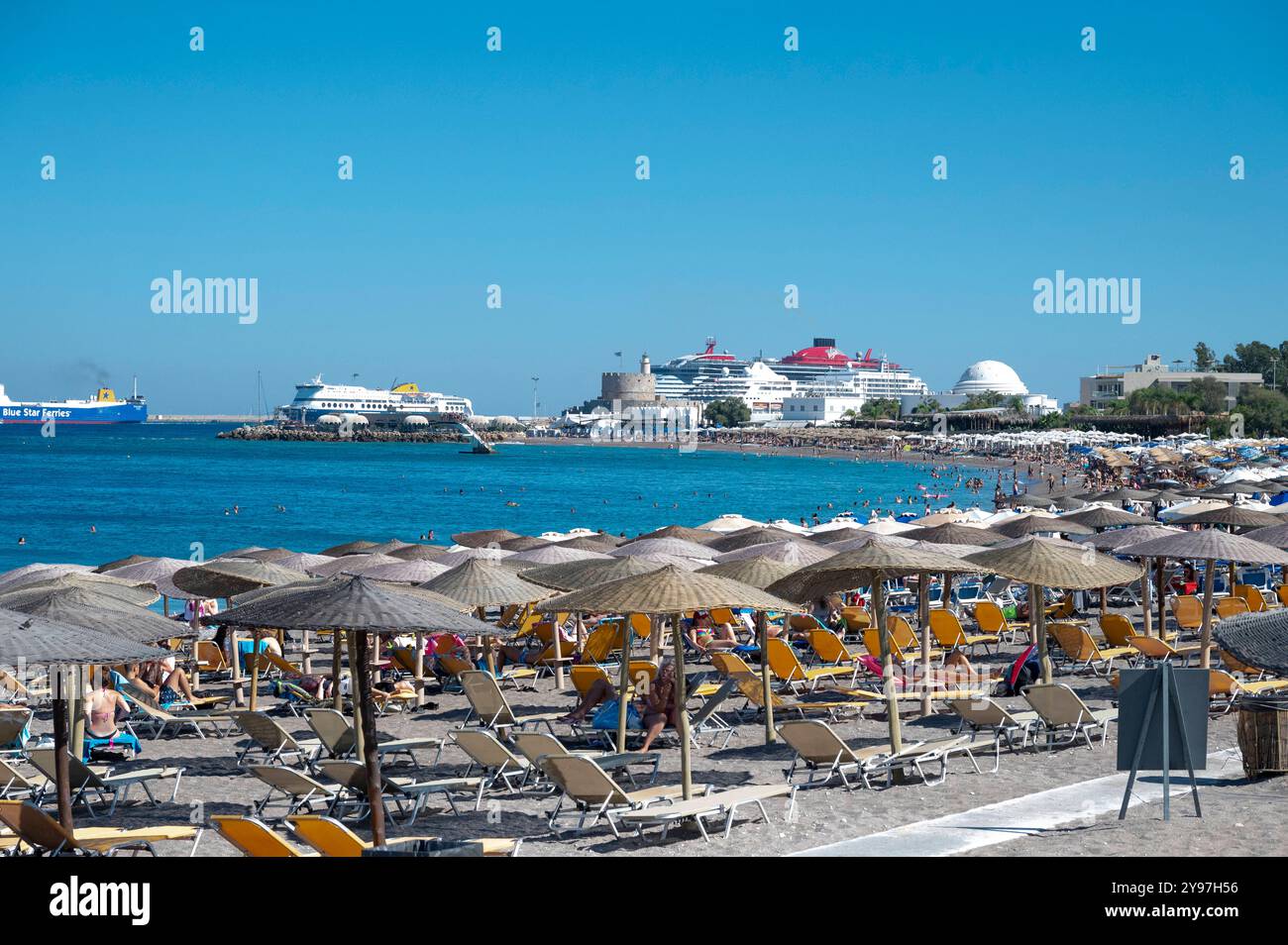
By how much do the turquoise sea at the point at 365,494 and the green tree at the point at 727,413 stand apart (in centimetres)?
5208

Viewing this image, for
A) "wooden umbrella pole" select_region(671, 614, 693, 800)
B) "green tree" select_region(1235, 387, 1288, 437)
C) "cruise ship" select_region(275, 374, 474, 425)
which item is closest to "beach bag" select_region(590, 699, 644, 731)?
"wooden umbrella pole" select_region(671, 614, 693, 800)

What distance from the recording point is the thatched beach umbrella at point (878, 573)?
8867 millimetres

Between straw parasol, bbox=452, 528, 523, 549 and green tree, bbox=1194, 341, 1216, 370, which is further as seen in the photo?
green tree, bbox=1194, 341, 1216, 370

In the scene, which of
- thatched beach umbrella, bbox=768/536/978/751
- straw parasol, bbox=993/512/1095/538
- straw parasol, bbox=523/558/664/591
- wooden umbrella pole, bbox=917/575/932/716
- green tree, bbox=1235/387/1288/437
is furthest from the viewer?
green tree, bbox=1235/387/1288/437

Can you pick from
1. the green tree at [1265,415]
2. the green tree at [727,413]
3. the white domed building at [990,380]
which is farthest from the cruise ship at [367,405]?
the green tree at [1265,415]

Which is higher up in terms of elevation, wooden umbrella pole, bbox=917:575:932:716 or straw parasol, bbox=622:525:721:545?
straw parasol, bbox=622:525:721:545

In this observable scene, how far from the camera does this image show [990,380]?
167750 millimetres

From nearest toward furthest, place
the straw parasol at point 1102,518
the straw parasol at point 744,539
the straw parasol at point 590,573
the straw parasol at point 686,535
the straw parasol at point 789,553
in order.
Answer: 1. the straw parasol at point 590,573
2. the straw parasol at point 789,553
3. the straw parasol at point 744,539
4. the straw parasol at point 686,535
5. the straw parasol at point 1102,518

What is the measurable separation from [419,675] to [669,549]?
2.85 meters

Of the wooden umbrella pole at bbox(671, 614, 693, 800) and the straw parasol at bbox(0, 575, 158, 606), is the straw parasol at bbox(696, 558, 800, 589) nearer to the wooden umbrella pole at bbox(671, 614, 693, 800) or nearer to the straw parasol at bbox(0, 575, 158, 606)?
the wooden umbrella pole at bbox(671, 614, 693, 800)

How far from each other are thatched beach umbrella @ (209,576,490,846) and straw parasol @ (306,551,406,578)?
20.9 feet

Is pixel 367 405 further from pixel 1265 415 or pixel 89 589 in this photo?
pixel 89 589

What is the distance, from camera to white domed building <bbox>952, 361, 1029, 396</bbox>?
166625 millimetres

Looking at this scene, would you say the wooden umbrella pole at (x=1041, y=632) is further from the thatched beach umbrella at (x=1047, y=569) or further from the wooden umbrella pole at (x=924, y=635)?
the wooden umbrella pole at (x=924, y=635)
